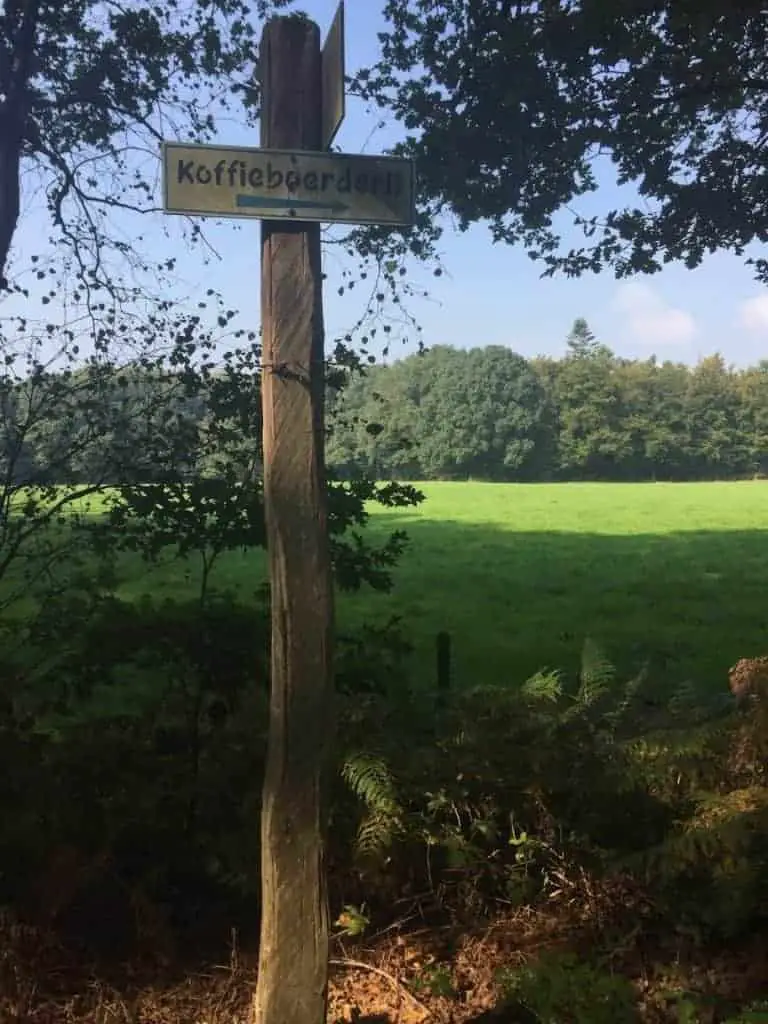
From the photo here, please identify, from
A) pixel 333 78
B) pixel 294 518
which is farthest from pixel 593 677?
pixel 333 78

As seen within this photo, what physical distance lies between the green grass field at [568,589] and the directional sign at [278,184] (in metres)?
3.06

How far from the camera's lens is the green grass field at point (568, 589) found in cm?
932

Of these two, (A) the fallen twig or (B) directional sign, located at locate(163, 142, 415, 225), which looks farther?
(A) the fallen twig

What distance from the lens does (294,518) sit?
265 cm

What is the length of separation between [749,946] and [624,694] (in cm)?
163

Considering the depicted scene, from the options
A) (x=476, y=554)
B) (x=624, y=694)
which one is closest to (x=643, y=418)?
(x=476, y=554)

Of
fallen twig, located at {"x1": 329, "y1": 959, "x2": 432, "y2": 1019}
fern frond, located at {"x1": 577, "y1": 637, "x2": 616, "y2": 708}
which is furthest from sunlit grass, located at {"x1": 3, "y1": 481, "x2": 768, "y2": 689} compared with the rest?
fallen twig, located at {"x1": 329, "y1": 959, "x2": 432, "y2": 1019}

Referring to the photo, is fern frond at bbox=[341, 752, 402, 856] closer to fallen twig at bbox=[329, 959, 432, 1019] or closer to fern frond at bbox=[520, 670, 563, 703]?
fallen twig at bbox=[329, 959, 432, 1019]

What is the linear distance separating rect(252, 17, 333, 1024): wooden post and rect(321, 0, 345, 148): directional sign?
3 centimetres

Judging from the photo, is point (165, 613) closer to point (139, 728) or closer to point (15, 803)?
point (139, 728)

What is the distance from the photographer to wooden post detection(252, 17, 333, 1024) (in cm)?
263

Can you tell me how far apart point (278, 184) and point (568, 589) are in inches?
484

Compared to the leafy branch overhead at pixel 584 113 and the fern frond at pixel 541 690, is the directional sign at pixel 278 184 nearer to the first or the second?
the fern frond at pixel 541 690

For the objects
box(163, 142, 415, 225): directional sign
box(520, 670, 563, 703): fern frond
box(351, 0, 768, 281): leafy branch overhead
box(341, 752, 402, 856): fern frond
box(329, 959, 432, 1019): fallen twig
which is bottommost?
box(329, 959, 432, 1019): fallen twig
